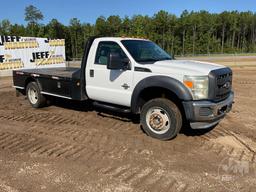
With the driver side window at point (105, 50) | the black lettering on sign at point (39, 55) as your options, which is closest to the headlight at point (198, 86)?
the driver side window at point (105, 50)

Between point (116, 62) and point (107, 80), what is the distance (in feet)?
2.00

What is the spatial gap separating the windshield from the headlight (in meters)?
1.30

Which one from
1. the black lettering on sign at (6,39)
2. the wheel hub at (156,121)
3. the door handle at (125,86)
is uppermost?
the black lettering on sign at (6,39)

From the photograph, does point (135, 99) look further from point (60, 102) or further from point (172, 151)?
point (60, 102)

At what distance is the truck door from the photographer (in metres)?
6.55

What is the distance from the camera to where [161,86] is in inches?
232

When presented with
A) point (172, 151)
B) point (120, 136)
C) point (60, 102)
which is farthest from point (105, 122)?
point (60, 102)

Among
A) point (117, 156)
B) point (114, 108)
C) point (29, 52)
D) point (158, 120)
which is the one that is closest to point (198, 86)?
point (158, 120)

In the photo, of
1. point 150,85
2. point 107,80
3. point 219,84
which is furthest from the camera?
point 107,80

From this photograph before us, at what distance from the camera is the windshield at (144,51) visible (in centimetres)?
666

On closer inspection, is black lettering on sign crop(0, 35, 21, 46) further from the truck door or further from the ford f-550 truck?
the truck door

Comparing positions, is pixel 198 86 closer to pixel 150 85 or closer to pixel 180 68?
pixel 180 68

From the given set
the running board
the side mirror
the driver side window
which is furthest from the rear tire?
the side mirror

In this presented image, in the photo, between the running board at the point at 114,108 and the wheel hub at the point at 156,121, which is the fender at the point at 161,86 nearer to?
the running board at the point at 114,108
